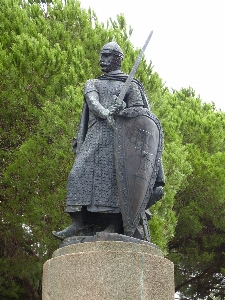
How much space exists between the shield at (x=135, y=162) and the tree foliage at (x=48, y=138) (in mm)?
4986

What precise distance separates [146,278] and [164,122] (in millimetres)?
7985

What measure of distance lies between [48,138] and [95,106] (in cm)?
533

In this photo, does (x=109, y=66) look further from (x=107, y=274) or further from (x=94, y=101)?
(x=107, y=274)

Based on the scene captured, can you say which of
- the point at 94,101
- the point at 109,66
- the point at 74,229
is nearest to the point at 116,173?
the point at 74,229

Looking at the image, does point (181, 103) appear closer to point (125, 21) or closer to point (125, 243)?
point (125, 21)

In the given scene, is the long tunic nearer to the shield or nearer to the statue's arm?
the statue's arm

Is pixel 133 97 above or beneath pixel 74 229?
above

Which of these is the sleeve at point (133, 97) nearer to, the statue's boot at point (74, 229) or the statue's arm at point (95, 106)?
the statue's arm at point (95, 106)

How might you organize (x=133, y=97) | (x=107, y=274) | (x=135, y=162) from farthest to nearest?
(x=133, y=97) < (x=135, y=162) < (x=107, y=274)

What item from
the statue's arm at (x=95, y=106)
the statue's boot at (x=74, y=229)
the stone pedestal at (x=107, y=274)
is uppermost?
the statue's arm at (x=95, y=106)

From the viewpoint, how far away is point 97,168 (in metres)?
5.49

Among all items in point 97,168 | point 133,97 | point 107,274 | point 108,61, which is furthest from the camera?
point 108,61

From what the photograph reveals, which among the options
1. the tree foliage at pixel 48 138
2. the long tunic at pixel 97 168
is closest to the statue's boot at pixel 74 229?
the long tunic at pixel 97 168

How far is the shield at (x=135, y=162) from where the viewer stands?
5.25 m
